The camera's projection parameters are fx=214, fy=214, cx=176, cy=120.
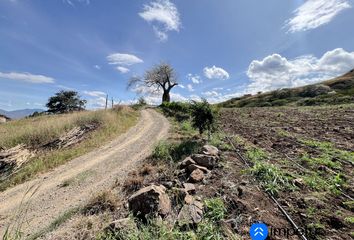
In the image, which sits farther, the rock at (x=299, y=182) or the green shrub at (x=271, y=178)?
the rock at (x=299, y=182)

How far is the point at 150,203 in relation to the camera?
4.61 meters

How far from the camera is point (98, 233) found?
4.30 meters

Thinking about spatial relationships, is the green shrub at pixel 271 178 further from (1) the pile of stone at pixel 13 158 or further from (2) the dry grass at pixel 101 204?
→ (1) the pile of stone at pixel 13 158

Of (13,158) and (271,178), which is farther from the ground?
(271,178)

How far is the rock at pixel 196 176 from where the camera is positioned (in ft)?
19.8

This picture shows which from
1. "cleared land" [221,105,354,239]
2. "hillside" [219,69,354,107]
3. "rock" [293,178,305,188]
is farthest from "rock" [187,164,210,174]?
"hillside" [219,69,354,107]

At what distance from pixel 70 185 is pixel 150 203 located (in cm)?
413

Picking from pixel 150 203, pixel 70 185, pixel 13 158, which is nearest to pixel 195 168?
pixel 150 203

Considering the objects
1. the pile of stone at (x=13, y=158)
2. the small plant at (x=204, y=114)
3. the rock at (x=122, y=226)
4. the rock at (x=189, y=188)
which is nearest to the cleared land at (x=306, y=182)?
the rock at (x=189, y=188)

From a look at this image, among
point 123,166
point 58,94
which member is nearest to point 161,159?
point 123,166

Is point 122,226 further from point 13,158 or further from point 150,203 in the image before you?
point 13,158

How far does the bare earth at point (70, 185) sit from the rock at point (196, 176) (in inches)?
111

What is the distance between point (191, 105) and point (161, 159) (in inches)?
152
